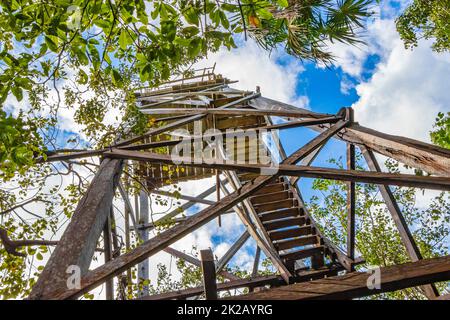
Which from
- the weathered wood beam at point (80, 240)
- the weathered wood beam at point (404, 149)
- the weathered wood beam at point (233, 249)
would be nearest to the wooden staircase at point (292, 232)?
the weathered wood beam at point (233, 249)

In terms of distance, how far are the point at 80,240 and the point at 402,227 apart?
2.98 metres

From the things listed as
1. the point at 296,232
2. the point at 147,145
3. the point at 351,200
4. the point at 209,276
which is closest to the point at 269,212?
the point at 296,232

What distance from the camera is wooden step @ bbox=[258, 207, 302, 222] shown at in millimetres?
6043

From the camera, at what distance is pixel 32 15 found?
2473mm

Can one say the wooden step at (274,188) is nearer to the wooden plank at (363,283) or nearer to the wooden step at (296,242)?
the wooden step at (296,242)

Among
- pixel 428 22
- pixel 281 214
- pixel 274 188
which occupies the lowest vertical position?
pixel 281 214

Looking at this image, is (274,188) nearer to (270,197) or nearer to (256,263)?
(270,197)

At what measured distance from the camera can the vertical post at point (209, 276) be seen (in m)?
1.80

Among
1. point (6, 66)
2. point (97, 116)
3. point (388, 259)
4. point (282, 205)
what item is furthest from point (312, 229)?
point (388, 259)

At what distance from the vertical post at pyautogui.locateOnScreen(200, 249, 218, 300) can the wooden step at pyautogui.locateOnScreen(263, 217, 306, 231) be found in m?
4.09

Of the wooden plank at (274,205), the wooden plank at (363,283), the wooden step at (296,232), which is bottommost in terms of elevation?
the wooden plank at (363,283)

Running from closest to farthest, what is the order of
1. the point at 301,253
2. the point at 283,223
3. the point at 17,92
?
1. the point at 17,92
2. the point at 301,253
3. the point at 283,223

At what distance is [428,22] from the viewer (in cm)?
1047

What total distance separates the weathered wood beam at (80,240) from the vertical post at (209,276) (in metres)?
0.73
